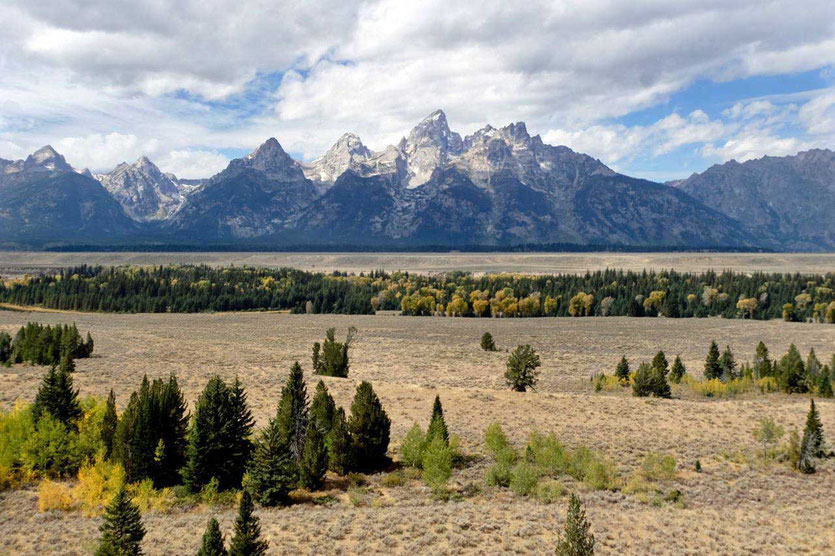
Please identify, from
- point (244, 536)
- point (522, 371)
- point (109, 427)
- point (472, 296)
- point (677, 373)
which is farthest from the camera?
point (472, 296)

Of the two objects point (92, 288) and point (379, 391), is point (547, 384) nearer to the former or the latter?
point (379, 391)

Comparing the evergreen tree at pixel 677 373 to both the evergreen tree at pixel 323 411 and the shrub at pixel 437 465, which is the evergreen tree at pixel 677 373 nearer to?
the shrub at pixel 437 465

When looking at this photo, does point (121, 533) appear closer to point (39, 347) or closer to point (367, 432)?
point (367, 432)

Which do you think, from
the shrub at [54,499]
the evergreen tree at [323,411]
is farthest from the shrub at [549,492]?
the shrub at [54,499]

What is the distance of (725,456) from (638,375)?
2022 cm

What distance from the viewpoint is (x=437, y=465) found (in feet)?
109

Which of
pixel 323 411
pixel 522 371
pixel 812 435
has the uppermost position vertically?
pixel 812 435

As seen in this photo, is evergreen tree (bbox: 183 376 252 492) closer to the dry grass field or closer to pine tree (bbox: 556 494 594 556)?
the dry grass field

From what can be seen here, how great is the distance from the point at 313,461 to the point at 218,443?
535 cm

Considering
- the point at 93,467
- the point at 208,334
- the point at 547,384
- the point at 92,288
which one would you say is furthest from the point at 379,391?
the point at 92,288

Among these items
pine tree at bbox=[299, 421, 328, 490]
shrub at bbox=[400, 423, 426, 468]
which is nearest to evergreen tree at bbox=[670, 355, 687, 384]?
shrub at bbox=[400, 423, 426, 468]

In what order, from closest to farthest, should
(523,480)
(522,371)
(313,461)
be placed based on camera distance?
(523,480)
(313,461)
(522,371)

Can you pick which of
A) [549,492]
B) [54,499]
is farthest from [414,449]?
[54,499]

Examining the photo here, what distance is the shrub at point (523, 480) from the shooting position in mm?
31688
